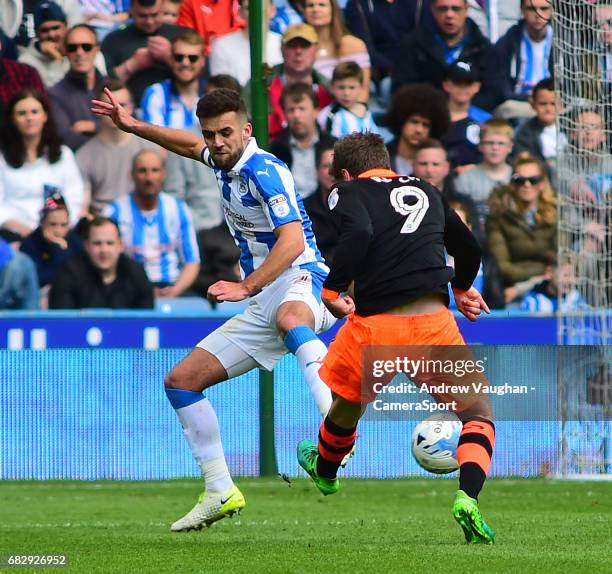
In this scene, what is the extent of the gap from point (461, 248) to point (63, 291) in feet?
26.7

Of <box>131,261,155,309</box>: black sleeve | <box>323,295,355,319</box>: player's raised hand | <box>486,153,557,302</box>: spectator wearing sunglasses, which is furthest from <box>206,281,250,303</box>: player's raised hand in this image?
<box>486,153,557,302</box>: spectator wearing sunglasses

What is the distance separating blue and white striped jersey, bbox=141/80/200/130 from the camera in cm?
1525

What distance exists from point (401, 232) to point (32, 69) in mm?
9611

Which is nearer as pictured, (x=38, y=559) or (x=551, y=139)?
(x=38, y=559)

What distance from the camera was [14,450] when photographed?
485 inches

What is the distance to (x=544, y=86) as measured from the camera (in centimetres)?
1584

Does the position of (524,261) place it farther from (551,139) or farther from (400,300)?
(400,300)

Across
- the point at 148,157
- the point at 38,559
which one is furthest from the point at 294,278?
the point at 148,157

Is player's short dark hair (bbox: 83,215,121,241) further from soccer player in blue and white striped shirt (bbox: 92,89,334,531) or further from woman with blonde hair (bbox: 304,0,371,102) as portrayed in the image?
soccer player in blue and white striped shirt (bbox: 92,89,334,531)

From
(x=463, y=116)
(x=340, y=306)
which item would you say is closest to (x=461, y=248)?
(x=340, y=306)

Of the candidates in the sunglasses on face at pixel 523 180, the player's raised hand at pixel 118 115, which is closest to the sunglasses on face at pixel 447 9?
the sunglasses on face at pixel 523 180

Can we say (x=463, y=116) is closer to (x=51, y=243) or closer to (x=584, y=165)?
(x=584, y=165)

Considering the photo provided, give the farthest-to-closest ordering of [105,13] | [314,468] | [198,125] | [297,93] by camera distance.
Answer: [105,13]
[297,93]
[198,125]
[314,468]

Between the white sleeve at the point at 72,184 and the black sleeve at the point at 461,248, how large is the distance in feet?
27.2
